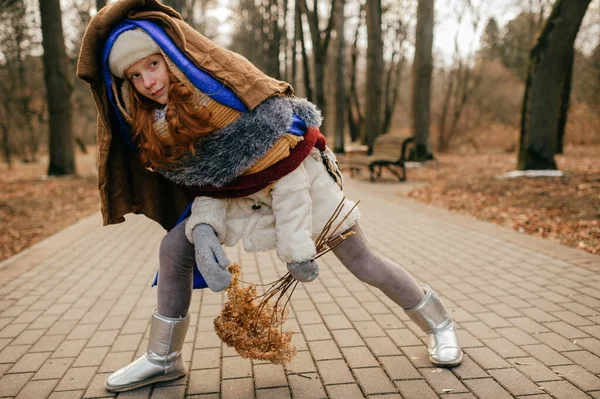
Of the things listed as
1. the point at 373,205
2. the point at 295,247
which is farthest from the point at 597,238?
the point at 295,247

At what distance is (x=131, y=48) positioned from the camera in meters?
1.95

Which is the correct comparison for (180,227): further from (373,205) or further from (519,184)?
(519,184)

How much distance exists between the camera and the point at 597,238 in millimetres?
5234

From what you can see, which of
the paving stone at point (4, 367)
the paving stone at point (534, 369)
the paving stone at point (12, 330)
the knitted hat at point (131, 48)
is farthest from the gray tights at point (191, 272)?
the paving stone at point (12, 330)

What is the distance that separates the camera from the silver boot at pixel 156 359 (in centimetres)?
238

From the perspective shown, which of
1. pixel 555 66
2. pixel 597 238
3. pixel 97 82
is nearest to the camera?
pixel 97 82

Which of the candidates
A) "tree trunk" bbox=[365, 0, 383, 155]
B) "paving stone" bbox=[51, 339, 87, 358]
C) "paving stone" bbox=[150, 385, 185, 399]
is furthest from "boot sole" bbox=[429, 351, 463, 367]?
"tree trunk" bbox=[365, 0, 383, 155]

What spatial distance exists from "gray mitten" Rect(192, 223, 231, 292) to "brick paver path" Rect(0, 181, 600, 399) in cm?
70

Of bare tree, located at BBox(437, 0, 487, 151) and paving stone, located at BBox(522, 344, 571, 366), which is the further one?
bare tree, located at BBox(437, 0, 487, 151)

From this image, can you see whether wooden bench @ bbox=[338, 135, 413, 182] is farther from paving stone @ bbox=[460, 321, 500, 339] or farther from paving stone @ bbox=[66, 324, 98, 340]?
paving stone @ bbox=[66, 324, 98, 340]

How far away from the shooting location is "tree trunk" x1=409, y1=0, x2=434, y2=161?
14.3 m

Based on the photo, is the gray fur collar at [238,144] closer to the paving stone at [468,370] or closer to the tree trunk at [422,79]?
the paving stone at [468,370]

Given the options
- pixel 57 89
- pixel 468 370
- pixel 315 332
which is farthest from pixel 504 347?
pixel 57 89

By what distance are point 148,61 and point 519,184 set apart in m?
8.44
